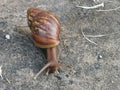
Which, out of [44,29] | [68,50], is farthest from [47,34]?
[68,50]

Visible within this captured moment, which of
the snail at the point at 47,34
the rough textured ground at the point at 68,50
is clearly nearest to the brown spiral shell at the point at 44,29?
the snail at the point at 47,34

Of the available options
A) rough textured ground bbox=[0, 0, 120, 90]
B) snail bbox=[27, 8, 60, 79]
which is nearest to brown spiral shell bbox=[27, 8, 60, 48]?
snail bbox=[27, 8, 60, 79]

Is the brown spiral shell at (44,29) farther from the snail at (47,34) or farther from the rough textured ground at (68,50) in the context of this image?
the rough textured ground at (68,50)

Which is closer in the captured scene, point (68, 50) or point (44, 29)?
point (44, 29)

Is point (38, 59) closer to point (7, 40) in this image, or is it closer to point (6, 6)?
point (7, 40)

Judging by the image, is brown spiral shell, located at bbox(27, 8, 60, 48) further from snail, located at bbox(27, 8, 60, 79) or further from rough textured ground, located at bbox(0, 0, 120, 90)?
rough textured ground, located at bbox(0, 0, 120, 90)

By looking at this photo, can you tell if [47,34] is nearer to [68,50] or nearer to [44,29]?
[44,29]

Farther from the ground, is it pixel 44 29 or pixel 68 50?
pixel 44 29
